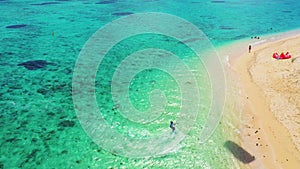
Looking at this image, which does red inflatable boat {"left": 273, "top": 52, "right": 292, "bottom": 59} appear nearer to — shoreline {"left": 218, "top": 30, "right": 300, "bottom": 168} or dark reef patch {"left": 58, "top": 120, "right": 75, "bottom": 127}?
shoreline {"left": 218, "top": 30, "right": 300, "bottom": 168}

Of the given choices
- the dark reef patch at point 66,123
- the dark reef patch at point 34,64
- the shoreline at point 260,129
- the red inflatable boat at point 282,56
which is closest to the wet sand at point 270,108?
the shoreline at point 260,129

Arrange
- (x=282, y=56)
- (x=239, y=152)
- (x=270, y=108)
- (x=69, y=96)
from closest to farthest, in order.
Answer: (x=239, y=152)
(x=270, y=108)
(x=69, y=96)
(x=282, y=56)

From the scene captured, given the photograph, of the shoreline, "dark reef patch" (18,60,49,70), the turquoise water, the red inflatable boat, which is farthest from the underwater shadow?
"dark reef patch" (18,60,49,70)

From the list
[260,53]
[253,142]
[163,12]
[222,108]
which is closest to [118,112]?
[222,108]

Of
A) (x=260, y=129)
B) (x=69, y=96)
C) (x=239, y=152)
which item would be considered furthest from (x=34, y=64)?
(x=260, y=129)

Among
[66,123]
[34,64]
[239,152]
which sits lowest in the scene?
[66,123]

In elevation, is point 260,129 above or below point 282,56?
below

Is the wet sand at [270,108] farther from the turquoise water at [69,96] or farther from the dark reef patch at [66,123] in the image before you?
the dark reef patch at [66,123]

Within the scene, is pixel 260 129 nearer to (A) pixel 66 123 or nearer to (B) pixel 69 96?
(A) pixel 66 123
